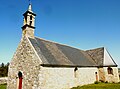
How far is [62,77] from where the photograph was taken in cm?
1855

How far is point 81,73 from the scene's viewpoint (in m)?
22.8

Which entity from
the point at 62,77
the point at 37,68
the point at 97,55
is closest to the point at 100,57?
the point at 97,55

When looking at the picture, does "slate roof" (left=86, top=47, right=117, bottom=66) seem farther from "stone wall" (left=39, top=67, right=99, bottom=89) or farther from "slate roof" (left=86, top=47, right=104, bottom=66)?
"stone wall" (left=39, top=67, right=99, bottom=89)

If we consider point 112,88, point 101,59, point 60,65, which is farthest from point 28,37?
point 101,59

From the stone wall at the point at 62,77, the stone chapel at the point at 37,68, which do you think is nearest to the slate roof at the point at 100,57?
the stone wall at the point at 62,77

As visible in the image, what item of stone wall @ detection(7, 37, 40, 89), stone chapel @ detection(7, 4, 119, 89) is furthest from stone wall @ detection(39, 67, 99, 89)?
stone wall @ detection(7, 37, 40, 89)

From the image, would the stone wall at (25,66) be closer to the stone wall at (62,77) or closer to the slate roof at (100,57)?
the stone wall at (62,77)

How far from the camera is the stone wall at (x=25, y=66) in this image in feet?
54.0

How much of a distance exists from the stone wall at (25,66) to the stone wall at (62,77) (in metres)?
0.89

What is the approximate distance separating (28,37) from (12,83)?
6555 millimetres

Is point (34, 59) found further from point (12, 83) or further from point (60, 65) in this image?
point (12, 83)

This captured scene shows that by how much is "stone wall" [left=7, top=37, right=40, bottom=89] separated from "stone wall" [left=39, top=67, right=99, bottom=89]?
887 mm

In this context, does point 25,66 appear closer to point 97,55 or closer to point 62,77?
point 62,77

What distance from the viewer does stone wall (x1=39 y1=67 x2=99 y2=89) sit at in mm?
16031
